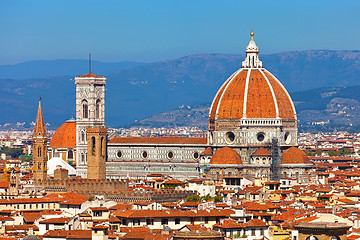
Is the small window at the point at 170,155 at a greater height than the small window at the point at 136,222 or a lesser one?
greater

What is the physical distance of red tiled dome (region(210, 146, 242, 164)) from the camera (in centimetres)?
12225

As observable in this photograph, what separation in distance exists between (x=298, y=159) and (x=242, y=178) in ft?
31.7

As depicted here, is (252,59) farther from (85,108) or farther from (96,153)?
(85,108)

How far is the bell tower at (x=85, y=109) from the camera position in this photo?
136 m

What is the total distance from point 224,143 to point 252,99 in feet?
16.9

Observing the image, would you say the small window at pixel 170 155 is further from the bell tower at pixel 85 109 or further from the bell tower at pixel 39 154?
the bell tower at pixel 39 154

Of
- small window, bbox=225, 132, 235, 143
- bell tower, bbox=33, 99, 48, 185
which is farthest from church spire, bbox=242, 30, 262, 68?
bell tower, bbox=33, 99, 48, 185

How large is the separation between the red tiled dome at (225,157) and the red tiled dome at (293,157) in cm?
416

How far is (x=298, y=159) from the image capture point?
12350 centimetres

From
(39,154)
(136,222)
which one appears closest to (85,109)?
(39,154)

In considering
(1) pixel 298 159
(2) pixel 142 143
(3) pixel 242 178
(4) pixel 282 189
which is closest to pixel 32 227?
(4) pixel 282 189

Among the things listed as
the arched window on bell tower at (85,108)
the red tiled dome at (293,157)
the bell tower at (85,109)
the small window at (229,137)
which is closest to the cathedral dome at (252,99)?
the small window at (229,137)

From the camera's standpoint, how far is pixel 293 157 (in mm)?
123688

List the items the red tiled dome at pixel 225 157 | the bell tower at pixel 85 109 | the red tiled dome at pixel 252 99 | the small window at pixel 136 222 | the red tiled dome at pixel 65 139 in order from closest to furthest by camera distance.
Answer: the small window at pixel 136 222 → the red tiled dome at pixel 225 157 → the red tiled dome at pixel 252 99 → the bell tower at pixel 85 109 → the red tiled dome at pixel 65 139
